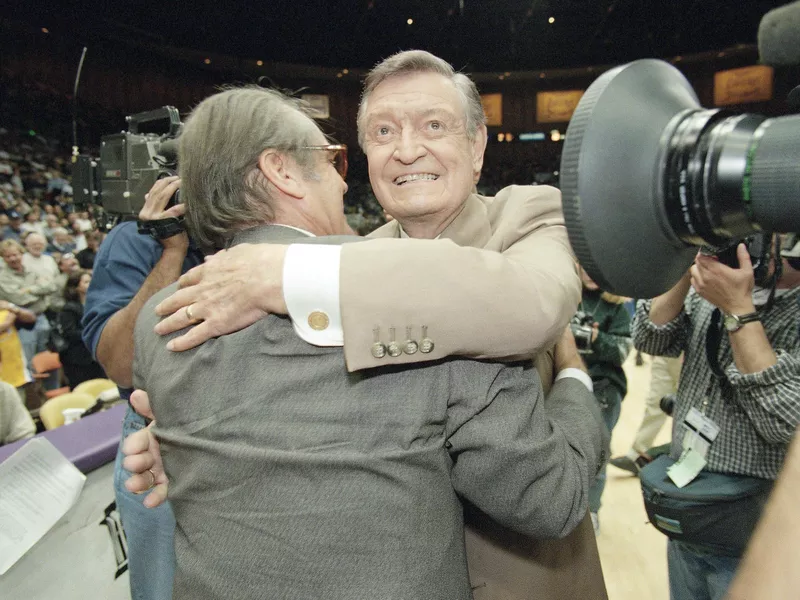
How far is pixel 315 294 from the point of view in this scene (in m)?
0.67

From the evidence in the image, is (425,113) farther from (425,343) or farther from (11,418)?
(11,418)

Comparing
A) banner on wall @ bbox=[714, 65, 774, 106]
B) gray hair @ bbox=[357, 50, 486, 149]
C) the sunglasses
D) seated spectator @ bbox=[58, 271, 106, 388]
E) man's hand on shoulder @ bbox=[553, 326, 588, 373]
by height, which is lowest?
seated spectator @ bbox=[58, 271, 106, 388]

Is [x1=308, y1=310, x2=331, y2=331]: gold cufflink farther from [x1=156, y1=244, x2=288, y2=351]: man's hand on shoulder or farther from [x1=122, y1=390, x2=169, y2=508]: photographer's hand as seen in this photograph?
[x1=122, y1=390, x2=169, y2=508]: photographer's hand

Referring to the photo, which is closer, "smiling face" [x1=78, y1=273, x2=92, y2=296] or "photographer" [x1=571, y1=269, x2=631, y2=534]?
"photographer" [x1=571, y1=269, x2=631, y2=534]

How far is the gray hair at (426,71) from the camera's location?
3.83ft

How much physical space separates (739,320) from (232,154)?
1.10 metres

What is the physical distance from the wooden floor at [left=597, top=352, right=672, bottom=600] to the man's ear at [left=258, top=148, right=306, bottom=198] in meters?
2.43

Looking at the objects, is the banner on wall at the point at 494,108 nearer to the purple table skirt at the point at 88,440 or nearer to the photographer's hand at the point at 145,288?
the purple table skirt at the point at 88,440

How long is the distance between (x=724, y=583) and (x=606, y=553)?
151 cm

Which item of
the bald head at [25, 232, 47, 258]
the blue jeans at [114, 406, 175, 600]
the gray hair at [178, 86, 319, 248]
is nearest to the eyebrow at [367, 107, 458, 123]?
the gray hair at [178, 86, 319, 248]

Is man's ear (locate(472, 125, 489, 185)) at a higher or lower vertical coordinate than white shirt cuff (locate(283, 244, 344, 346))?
higher

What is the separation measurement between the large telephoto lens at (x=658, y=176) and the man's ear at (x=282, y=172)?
481 millimetres

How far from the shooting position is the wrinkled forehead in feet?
3.84

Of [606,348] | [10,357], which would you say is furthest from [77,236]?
[606,348]
